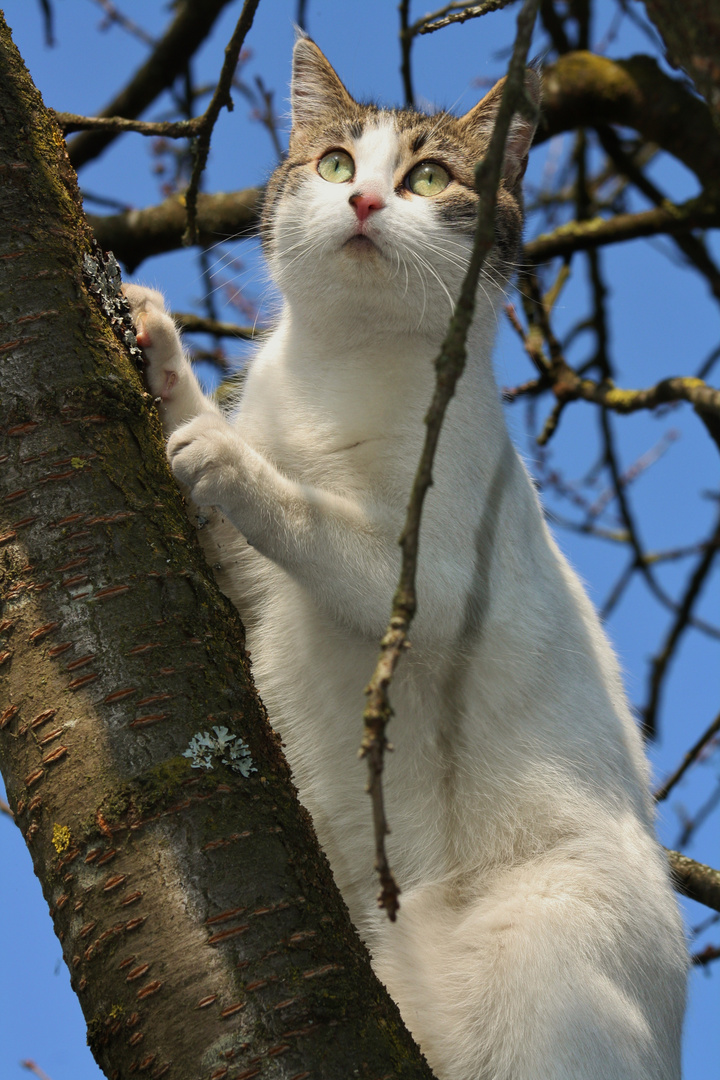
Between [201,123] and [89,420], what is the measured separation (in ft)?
5.23

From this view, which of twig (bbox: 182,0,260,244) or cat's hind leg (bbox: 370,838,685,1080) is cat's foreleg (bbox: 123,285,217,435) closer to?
twig (bbox: 182,0,260,244)

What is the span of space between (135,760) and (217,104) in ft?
7.33

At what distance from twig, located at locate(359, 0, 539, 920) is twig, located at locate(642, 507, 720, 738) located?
327cm

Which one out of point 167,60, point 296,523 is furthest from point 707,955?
point 167,60

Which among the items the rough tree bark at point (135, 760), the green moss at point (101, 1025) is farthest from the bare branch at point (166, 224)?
the green moss at point (101, 1025)

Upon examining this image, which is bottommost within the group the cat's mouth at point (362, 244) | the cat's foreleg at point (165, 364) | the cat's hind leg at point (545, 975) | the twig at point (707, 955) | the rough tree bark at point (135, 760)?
the twig at point (707, 955)

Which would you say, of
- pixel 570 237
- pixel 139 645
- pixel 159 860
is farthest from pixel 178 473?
pixel 570 237

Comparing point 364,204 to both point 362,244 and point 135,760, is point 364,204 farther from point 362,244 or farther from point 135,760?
point 135,760

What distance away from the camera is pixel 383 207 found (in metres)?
2.83

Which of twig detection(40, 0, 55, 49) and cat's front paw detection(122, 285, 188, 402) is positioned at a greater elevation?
twig detection(40, 0, 55, 49)

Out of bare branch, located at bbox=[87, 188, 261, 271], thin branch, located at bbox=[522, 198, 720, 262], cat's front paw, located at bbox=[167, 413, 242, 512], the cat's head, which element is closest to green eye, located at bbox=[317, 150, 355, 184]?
the cat's head

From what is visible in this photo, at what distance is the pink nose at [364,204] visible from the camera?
278 centimetres

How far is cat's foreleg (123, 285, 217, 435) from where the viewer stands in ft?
8.66

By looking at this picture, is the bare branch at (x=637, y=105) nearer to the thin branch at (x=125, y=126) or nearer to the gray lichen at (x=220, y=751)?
the thin branch at (x=125, y=126)
